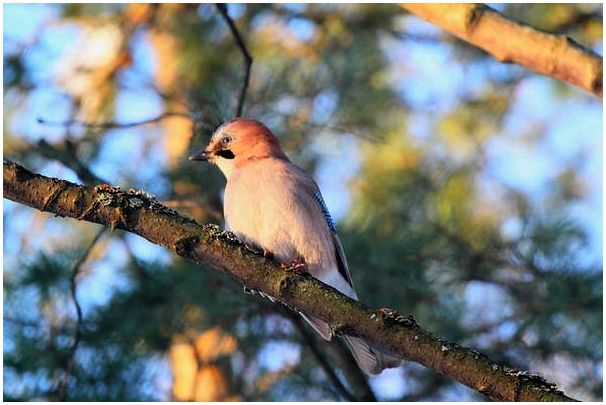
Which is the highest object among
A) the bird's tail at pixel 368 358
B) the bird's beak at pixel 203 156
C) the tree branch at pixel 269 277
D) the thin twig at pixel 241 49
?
the thin twig at pixel 241 49

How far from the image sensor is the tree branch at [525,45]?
337 centimetres

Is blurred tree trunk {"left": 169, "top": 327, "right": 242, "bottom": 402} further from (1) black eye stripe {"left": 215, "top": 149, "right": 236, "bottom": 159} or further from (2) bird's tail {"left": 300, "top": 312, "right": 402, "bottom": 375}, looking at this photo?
(2) bird's tail {"left": 300, "top": 312, "right": 402, "bottom": 375}

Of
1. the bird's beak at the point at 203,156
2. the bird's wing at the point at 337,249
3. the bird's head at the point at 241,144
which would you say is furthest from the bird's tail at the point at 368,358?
the bird's beak at the point at 203,156

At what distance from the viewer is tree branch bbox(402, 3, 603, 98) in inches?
132

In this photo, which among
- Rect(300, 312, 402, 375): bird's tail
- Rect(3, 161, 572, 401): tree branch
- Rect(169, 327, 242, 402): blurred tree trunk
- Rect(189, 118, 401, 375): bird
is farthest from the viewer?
Rect(169, 327, 242, 402): blurred tree trunk

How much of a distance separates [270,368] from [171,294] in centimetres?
62

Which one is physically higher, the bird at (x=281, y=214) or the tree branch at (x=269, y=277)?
the bird at (x=281, y=214)

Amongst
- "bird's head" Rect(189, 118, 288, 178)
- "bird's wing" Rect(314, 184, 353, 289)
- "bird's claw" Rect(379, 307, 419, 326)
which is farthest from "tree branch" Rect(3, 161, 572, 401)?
"bird's head" Rect(189, 118, 288, 178)

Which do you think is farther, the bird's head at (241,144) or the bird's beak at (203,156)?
the bird's beak at (203,156)

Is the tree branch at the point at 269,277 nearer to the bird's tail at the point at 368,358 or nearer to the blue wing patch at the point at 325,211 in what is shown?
the bird's tail at the point at 368,358

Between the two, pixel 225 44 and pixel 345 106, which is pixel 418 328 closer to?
pixel 345 106

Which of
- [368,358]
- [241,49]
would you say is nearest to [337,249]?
[368,358]

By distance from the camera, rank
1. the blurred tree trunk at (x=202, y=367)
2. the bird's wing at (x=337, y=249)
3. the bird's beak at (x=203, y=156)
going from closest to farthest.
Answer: the bird's wing at (x=337, y=249), the bird's beak at (x=203, y=156), the blurred tree trunk at (x=202, y=367)

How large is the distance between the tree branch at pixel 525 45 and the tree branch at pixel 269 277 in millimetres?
1231
